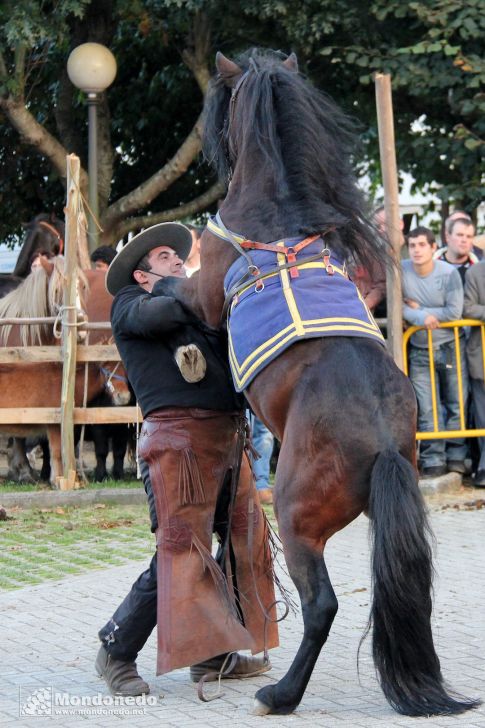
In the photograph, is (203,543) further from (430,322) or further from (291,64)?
(430,322)

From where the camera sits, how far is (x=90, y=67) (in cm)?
1352

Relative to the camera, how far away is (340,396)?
467 cm

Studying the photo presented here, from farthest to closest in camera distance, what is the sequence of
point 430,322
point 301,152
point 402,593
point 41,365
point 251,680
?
point 41,365 → point 430,322 → point 251,680 → point 301,152 → point 402,593

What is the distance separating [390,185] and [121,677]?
18.2 feet

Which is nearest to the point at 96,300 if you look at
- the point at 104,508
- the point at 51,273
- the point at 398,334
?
the point at 51,273

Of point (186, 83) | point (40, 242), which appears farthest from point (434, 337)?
point (186, 83)

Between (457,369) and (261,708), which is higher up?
(457,369)

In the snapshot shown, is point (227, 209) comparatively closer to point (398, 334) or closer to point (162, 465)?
point (162, 465)

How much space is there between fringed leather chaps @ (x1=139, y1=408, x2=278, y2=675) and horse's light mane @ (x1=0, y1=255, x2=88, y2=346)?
5904mm

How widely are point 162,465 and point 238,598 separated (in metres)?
0.72

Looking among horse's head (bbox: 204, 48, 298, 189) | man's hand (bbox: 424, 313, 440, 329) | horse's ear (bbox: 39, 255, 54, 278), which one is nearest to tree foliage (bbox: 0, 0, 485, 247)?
man's hand (bbox: 424, 313, 440, 329)

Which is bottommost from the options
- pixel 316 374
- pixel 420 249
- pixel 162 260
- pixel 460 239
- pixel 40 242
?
pixel 316 374

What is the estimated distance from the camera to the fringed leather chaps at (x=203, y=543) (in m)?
5.14

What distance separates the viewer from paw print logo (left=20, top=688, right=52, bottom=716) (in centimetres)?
503
